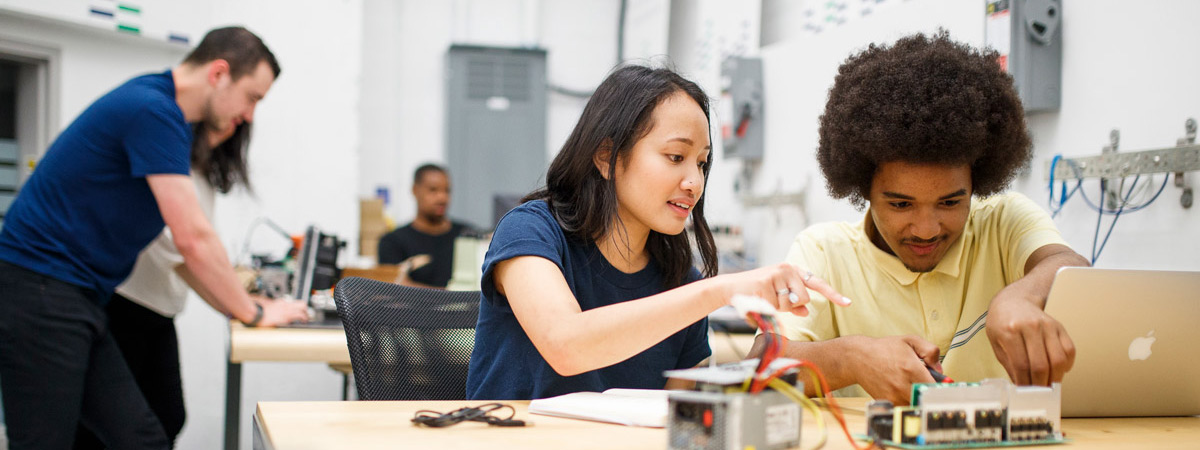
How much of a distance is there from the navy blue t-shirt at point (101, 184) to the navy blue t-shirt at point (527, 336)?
103cm

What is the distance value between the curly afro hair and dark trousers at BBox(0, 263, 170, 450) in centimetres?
153

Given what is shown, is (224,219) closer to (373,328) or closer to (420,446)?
(373,328)

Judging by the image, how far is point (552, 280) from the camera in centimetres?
113

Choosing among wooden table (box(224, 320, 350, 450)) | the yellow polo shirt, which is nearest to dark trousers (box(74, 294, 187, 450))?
wooden table (box(224, 320, 350, 450))

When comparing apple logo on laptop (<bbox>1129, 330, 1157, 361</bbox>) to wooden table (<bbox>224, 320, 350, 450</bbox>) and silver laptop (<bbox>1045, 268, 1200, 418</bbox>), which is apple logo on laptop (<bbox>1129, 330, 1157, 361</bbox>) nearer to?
silver laptop (<bbox>1045, 268, 1200, 418</bbox>)

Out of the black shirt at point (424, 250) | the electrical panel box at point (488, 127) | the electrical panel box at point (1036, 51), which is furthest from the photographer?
the electrical panel box at point (488, 127)

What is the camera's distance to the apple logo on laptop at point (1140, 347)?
3.67 feet

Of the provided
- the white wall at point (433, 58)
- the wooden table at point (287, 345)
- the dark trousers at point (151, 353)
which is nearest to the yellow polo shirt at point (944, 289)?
the wooden table at point (287, 345)

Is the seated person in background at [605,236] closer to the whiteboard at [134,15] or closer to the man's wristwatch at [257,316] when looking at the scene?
the man's wristwatch at [257,316]

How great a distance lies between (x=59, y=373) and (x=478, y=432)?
1266 mm

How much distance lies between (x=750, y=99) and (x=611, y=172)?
2209 millimetres

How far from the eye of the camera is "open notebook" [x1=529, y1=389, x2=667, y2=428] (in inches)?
38.8

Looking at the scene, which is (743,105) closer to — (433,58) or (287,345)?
(287,345)

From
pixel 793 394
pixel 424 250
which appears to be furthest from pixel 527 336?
pixel 424 250
